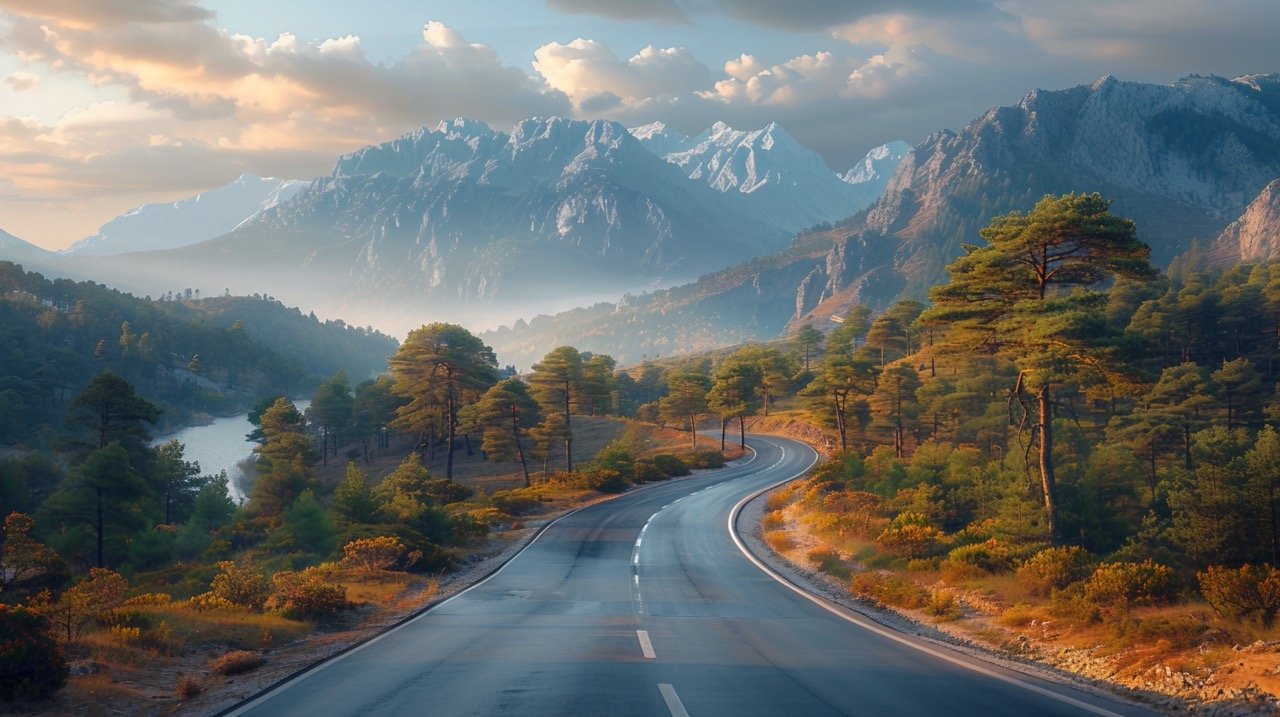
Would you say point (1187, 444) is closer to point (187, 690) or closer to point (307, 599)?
point (307, 599)

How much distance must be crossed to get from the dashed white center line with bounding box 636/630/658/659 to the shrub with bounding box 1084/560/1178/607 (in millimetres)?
8162

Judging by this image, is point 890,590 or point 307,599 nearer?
point 307,599

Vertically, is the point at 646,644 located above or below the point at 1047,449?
below

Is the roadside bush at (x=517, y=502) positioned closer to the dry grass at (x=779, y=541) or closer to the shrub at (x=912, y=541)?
the dry grass at (x=779, y=541)

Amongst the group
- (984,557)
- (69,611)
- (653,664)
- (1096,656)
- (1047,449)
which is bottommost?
(984,557)

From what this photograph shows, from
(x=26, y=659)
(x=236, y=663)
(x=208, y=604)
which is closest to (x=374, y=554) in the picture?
(x=208, y=604)

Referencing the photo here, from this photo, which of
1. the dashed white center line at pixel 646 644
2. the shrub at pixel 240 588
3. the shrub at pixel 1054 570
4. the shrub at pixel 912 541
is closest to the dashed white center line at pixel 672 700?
the dashed white center line at pixel 646 644

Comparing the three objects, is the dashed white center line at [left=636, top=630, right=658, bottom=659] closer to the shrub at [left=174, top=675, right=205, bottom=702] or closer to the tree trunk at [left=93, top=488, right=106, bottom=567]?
the shrub at [left=174, top=675, right=205, bottom=702]

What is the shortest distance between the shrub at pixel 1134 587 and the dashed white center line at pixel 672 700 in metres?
8.93

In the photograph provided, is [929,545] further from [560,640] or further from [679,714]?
[679,714]

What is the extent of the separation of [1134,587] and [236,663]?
1533 centimetres

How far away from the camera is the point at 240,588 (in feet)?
54.1

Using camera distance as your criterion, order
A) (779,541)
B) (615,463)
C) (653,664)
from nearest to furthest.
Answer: (653,664) → (779,541) → (615,463)

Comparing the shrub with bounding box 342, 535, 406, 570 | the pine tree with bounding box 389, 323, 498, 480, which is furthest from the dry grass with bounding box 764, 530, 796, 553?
the pine tree with bounding box 389, 323, 498, 480
